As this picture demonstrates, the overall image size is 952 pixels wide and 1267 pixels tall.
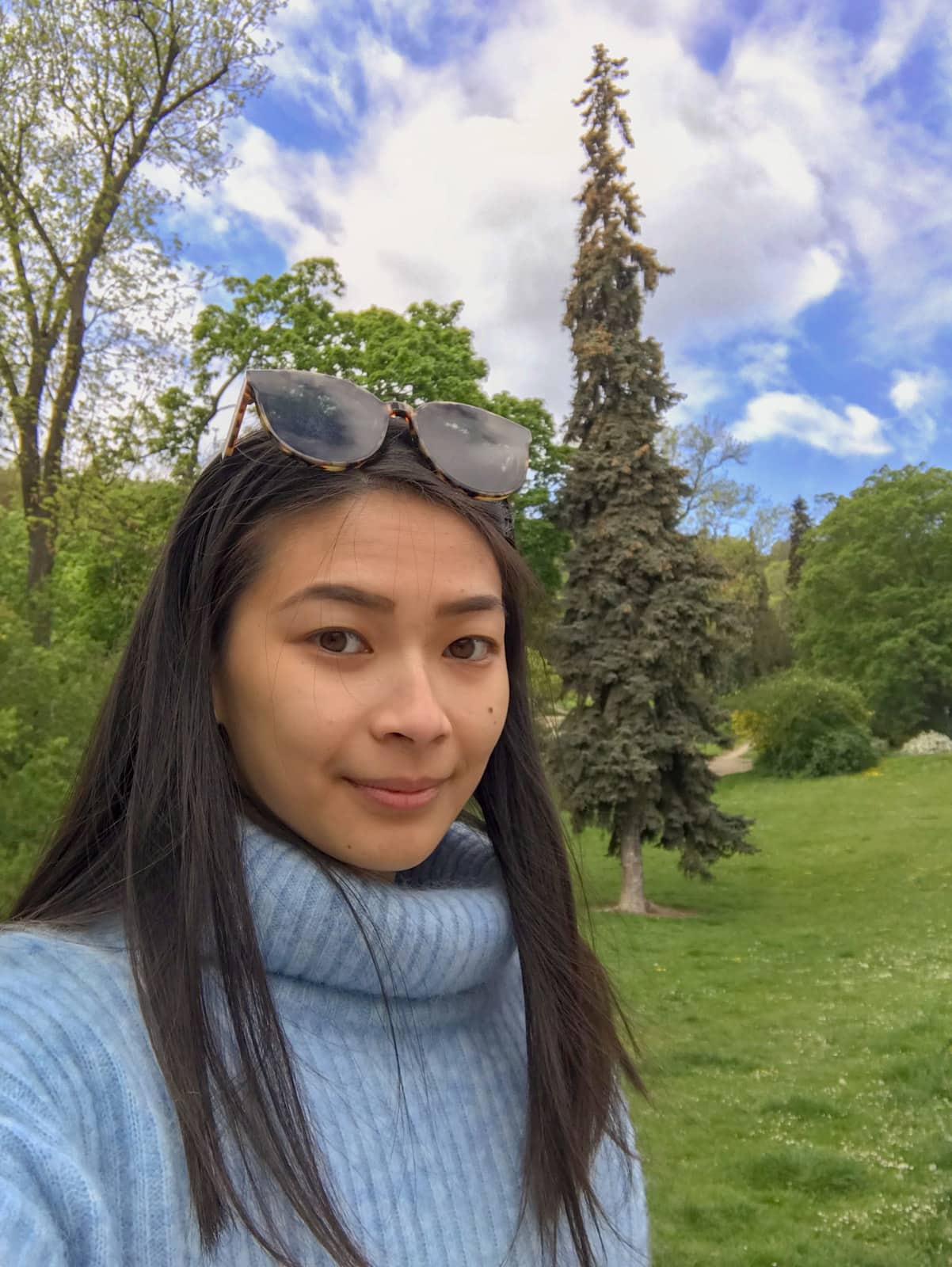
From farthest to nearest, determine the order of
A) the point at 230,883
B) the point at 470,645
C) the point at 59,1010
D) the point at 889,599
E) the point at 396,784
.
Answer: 1. the point at 889,599
2. the point at 470,645
3. the point at 396,784
4. the point at 230,883
5. the point at 59,1010

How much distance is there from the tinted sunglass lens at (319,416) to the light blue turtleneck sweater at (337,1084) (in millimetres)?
504

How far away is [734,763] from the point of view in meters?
33.0

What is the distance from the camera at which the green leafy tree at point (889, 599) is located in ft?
108

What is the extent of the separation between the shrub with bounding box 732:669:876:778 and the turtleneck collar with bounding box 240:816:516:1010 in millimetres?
29396

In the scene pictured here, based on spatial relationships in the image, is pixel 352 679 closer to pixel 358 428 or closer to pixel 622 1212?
pixel 358 428

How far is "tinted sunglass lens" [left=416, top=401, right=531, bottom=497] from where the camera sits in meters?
1.41

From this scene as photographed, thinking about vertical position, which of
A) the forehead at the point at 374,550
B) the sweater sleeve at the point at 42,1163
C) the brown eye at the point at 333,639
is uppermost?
the forehead at the point at 374,550

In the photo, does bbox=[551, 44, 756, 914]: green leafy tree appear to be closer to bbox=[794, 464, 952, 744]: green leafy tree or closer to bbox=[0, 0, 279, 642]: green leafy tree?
bbox=[0, 0, 279, 642]: green leafy tree

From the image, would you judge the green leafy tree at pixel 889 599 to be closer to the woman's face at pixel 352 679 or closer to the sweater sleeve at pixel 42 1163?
the woman's face at pixel 352 679

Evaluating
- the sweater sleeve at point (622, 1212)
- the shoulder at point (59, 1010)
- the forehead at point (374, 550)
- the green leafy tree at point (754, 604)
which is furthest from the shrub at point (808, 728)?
the shoulder at point (59, 1010)

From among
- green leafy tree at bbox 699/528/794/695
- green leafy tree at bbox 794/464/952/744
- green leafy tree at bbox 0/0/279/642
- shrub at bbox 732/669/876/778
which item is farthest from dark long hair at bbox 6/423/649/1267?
green leafy tree at bbox 794/464/952/744

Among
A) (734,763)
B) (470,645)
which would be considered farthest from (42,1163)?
(734,763)

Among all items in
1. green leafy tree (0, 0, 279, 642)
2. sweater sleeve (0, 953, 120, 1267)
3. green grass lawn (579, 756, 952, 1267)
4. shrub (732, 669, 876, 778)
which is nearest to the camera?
sweater sleeve (0, 953, 120, 1267)

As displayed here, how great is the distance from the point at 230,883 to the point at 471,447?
680 mm
